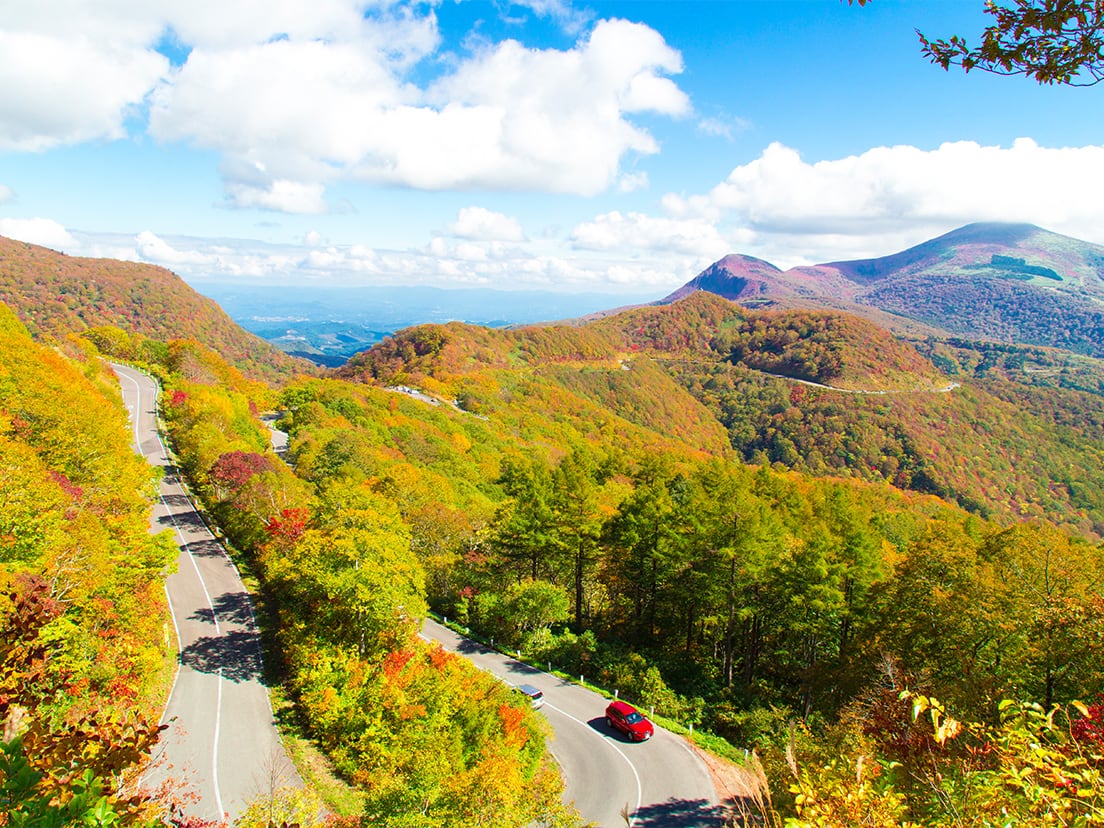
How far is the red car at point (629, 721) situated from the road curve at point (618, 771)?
9.5 inches

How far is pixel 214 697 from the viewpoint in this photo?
18.2m

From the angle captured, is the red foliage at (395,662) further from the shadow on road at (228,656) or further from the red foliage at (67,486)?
the red foliage at (67,486)

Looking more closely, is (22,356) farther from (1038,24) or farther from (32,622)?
(1038,24)

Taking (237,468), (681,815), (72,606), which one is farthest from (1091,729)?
(237,468)

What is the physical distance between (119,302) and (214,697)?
7083 inches

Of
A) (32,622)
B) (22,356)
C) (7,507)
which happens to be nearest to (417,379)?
(22,356)

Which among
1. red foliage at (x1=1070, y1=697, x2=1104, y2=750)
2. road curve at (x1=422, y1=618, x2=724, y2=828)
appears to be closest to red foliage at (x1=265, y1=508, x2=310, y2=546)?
road curve at (x1=422, y1=618, x2=724, y2=828)

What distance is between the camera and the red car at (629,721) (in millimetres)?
19297

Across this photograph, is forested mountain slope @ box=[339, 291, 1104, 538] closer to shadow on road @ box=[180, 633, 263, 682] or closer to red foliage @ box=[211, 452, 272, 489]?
red foliage @ box=[211, 452, 272, 489]

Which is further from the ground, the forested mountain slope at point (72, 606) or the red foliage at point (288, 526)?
the forested mountain slope at point (72, 606)

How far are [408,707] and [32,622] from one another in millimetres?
12707

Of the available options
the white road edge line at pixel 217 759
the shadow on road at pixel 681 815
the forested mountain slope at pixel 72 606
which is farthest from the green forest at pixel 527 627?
the shadow on road at pixel 681 815

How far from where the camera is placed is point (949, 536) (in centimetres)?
2156

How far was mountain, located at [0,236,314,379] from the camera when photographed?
450ft
